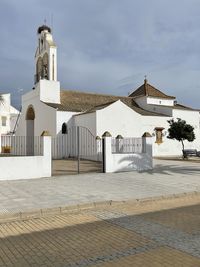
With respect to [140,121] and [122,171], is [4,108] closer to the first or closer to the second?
[140,121]

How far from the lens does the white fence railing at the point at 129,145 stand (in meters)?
18.5

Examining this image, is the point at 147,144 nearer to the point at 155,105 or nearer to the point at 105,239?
the point at 105,239

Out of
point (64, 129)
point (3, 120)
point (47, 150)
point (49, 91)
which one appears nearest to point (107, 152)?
point (47, 150)

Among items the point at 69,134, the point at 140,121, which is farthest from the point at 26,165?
the point at 140,121

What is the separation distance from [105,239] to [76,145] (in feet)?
76.6

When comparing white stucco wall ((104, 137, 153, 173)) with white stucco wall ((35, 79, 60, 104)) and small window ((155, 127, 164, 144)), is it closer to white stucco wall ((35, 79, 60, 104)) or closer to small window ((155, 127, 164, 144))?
small window ((155, 127, 164, 144))

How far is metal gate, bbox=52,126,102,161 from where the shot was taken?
25.0m

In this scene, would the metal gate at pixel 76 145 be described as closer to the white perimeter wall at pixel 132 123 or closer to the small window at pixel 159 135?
the white perimeter wall at pixel 132 123

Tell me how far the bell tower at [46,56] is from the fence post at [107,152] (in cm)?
2006

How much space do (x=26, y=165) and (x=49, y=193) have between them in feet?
12.7

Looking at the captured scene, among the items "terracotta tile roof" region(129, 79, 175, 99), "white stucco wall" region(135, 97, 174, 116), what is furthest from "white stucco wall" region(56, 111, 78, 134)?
"terracotta tile roof" region(129, 79, 175, 99)

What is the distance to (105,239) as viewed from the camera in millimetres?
6070

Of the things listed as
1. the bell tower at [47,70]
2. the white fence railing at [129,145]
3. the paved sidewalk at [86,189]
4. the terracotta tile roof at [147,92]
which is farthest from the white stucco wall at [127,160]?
the terracotta tile roof at [147,92]

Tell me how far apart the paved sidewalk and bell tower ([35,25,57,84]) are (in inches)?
834
